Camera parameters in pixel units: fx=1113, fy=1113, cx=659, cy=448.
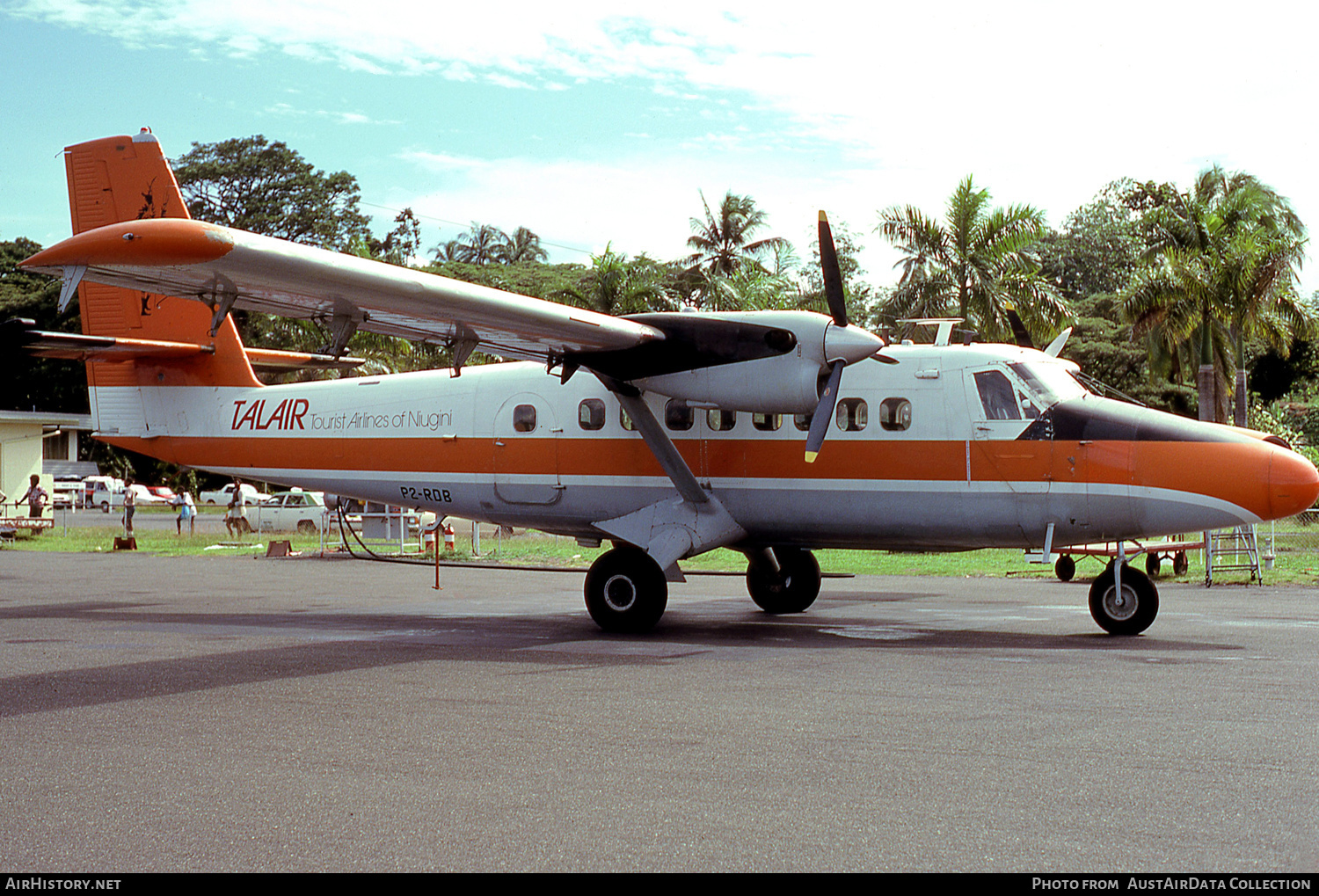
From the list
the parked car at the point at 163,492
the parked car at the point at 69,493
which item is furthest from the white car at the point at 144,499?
the parked car at the point at 69,493

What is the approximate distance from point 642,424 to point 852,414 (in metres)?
2.33

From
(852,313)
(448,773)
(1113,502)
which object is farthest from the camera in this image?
(852,313)

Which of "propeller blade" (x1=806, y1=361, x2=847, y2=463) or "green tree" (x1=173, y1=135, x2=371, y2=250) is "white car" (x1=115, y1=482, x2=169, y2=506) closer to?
"green tree" (x1=173, y1=135, x2=371, y2=250)

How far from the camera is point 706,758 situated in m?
6.04

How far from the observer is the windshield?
38.5ft

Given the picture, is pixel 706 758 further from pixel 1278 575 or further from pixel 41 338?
pixel 1278 575

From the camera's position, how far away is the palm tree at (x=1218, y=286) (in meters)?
33.1

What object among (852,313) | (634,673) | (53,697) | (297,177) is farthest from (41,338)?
(297,177)

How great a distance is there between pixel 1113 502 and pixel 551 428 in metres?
6.39

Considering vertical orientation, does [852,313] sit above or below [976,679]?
above

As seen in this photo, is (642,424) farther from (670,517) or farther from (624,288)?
(624,288)

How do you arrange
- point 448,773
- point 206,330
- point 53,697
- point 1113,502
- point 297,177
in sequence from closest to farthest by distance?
point 448,773 < point 53,697 < point 1113,502 < point 206,330 < point 297,177

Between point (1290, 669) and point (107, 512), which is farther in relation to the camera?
point (107, 512)

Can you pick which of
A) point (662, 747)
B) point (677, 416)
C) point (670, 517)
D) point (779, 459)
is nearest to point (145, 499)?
point (677, 416)
